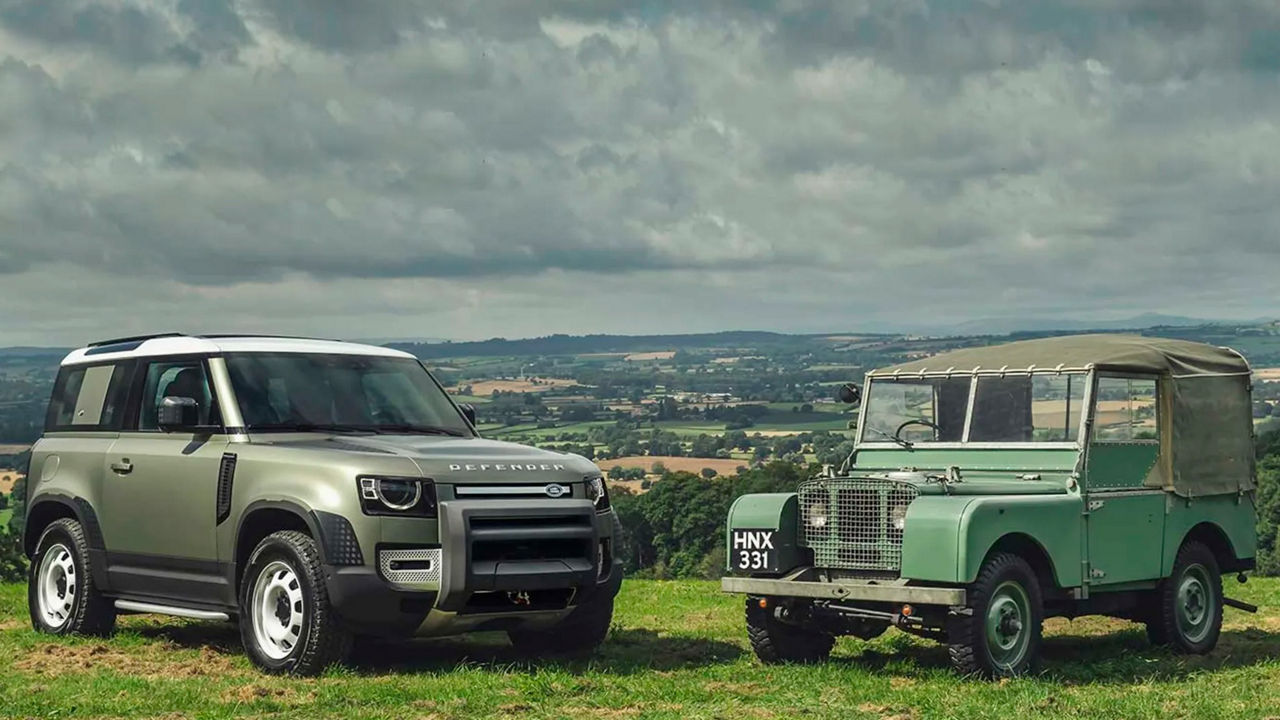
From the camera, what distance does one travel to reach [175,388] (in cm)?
1250

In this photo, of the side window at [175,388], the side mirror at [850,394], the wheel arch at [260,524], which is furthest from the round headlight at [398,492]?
the side mirror at [850,394]

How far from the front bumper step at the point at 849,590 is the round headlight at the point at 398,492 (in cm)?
251

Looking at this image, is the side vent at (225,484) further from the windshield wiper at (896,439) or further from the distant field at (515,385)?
the distant field at (515,385)

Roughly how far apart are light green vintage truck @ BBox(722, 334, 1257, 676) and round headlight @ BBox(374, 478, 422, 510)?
2609mm

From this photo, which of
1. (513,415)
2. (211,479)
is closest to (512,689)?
(211,479)

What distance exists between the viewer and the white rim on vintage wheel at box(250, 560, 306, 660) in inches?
430

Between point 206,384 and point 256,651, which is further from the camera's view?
point 206,384

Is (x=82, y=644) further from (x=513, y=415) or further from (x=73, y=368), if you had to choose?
(x=513, y=415)

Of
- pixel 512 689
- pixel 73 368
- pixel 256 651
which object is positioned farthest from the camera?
pixel 73 368

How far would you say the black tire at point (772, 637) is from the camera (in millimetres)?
12109

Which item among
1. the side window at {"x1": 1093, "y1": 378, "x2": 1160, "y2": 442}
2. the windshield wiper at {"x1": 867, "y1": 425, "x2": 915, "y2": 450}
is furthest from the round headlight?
the side window at {"x1": 1093, "y1": 378, "x2": 1160, "y2": 442}

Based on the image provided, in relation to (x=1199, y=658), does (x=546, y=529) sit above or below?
above

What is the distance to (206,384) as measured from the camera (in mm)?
12133

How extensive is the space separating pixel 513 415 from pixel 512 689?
257ft
